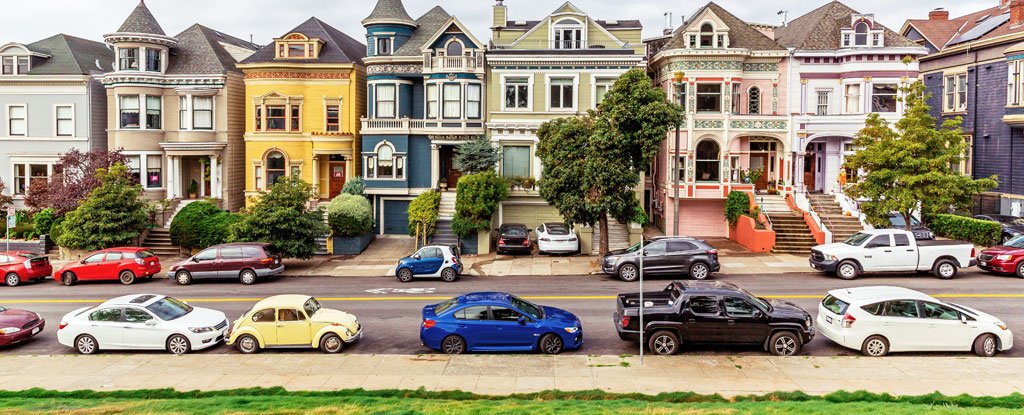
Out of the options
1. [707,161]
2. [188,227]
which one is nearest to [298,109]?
[188,227]

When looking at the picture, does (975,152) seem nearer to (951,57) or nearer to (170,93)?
(951,57)

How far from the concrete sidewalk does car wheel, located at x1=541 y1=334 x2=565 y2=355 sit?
34 centimetres

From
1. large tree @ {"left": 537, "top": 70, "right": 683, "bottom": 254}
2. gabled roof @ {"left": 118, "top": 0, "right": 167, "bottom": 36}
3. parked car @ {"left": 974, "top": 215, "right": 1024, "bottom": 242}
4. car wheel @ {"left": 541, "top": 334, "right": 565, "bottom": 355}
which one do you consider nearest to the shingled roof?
gabled roof @ {"left": 118, "top": 0, "right": 167, "bottom": 36}

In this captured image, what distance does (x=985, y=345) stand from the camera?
18516 mm

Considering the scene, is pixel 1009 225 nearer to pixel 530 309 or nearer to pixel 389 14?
pixel 530 309

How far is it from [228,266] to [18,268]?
26.7 ft

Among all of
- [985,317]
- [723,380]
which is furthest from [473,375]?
[985,317]

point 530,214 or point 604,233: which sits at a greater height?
point 530,214

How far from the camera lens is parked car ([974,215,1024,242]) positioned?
33344mm

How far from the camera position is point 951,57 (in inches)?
1778

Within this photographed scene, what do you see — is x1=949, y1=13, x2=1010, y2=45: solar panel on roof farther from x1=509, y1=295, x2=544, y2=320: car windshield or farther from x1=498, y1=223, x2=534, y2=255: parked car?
x1=509, y1=295, x2=544, y2=320: car windshield

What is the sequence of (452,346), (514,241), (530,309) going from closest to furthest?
1. (452,346)
2. (530,309)
3. (514,241)

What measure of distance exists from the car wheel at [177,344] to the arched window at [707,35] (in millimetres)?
28707

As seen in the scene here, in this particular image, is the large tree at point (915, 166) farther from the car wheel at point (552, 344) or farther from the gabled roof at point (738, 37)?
the car wheel at point (552, 344)
